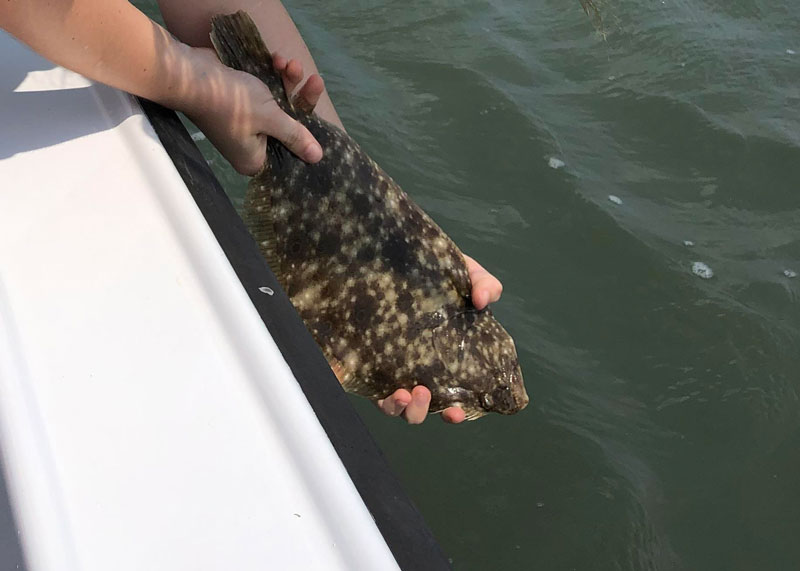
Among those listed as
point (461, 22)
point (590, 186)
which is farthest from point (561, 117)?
point (461, 22)

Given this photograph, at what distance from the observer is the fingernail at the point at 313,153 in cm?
236

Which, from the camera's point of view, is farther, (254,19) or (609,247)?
(609,247)

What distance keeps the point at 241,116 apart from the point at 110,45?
0.45 metres

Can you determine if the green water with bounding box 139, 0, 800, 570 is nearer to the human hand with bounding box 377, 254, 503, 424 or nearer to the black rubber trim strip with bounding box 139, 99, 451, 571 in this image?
the human hand with bounding box 377, 254, 503, 424

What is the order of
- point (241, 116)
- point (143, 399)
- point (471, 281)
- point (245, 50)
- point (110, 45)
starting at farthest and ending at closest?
point (471, 281), point (245, 50), point (241, 116), point (110, 45), point (143, 399)

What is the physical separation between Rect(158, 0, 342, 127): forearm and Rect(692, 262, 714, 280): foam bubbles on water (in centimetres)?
246

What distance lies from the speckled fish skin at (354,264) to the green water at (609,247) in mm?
1007

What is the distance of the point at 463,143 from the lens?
5.00 m

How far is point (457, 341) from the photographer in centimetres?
249

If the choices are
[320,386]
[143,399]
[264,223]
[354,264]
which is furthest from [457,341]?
[143,399]

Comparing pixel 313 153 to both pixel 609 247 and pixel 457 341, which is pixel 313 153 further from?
pixel 609 247

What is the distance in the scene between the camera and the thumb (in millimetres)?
2322

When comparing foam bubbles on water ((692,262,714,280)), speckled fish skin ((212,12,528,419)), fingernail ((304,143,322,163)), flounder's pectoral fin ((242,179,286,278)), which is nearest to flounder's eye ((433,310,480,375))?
speckled fish skin ((212,12,528,419))

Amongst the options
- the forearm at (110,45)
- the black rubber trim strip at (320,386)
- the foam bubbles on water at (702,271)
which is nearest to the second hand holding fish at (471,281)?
the forearm at (110,45)
